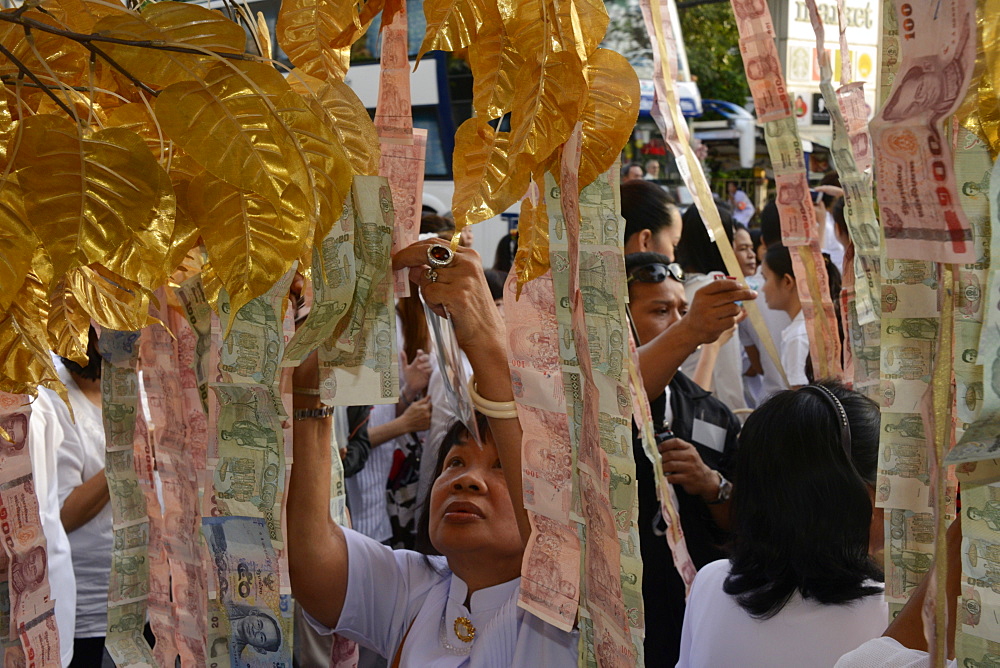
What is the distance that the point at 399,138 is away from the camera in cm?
116

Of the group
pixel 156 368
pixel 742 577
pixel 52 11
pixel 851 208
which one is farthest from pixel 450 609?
pixel 52 11

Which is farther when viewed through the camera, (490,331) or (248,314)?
(490,331)

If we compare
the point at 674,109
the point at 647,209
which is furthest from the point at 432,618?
the point at 647,209

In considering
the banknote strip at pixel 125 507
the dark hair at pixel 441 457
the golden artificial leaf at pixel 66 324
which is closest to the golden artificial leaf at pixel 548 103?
the golden artificial leaf at pixel 66 324

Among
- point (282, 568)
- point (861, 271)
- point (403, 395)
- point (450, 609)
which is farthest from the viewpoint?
point (403, 395)

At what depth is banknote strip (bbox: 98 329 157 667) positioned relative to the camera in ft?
4.13

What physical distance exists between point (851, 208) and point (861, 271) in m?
0.13

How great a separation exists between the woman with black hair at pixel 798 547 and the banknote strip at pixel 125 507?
2.70ft

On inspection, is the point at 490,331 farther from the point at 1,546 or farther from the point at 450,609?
the point at 1,546

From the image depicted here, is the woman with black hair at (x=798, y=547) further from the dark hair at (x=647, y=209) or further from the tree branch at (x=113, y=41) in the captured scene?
the dark hair at (x=647, y=209)

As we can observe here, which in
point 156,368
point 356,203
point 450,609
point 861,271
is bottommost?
point 450,609

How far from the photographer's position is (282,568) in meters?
1.11

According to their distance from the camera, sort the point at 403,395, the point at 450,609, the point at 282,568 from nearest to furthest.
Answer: the point at 282,568
the point at 450,609
the point at 403,395

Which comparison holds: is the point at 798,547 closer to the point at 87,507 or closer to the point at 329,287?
the point at 329,287
